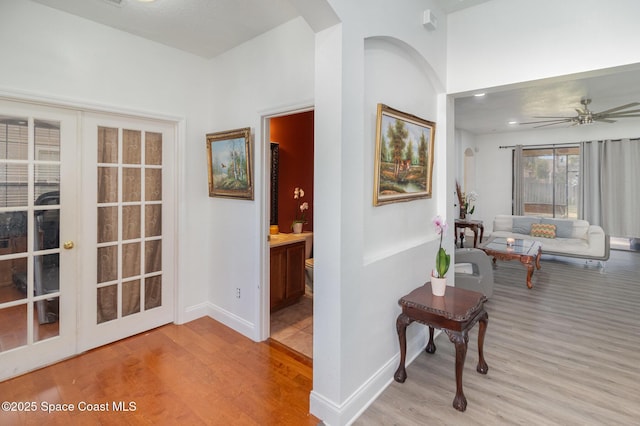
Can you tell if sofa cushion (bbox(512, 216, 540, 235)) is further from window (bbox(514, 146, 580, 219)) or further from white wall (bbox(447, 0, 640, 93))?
white wall (bbox(447, 0, 640, 93))

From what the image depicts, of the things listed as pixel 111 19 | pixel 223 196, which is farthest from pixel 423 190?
pixel 111 19

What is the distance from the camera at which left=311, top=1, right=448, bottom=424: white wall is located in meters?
1.85

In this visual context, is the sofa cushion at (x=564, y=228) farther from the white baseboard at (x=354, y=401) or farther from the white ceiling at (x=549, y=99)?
the white baseboard at (x=354, y=401)

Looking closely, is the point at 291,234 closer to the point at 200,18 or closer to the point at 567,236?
the point at 200,18

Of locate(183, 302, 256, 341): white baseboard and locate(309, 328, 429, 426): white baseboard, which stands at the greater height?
locate(183, 302, 256, 341): white baseboard

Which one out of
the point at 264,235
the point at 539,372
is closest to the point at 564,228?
the point at 539,372

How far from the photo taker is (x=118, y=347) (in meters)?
2.83

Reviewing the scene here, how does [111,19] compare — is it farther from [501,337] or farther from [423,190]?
[501,337]

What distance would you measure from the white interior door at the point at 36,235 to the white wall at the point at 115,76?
0.74 feet

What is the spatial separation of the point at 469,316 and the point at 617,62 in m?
2.04

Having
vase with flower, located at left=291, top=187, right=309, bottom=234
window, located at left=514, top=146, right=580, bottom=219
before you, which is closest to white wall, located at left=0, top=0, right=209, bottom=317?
vase with flower, located at left=291, top=187, right=309, bottom=234

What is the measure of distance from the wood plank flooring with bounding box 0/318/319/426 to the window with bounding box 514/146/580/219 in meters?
7.83

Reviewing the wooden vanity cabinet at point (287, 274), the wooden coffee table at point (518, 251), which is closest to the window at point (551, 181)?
the wooden coffee table at point (518, 251)

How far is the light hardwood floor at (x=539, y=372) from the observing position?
2.02 metres
